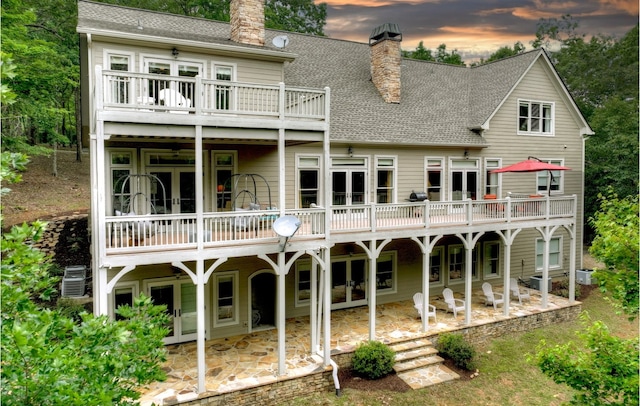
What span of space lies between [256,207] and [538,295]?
1321cm

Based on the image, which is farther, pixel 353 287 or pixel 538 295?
pixel 538 295

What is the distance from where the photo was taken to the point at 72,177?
2975 cm

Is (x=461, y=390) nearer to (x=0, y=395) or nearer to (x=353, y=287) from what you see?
(x=353, y=287)

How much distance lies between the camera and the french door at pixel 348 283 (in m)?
15.9

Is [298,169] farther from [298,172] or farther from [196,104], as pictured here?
[196,104]

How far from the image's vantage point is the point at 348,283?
16125 mm

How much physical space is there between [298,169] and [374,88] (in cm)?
645

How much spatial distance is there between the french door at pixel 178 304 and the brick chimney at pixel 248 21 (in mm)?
8568

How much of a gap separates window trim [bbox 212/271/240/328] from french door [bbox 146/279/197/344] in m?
0.66

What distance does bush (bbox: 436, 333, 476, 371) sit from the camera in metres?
12.1

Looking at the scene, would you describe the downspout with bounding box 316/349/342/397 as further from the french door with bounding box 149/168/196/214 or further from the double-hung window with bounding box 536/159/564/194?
the double-hung window with bounding box 536/159/564/194

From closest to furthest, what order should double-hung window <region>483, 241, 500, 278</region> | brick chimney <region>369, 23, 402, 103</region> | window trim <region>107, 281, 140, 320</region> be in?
window trim <region>107, 281, 140, 320</region>, brick chimney <region>369, 23, 402, 103</region>, double-hung window <region>483, 241, 500, 278</region>

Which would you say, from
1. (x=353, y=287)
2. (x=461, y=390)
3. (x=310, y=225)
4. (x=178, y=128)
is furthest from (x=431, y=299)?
(x=178, y=128)

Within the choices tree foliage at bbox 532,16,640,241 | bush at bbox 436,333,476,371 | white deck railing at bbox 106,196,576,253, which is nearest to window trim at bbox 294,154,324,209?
white deck railing at bbox 106,196,576,253
